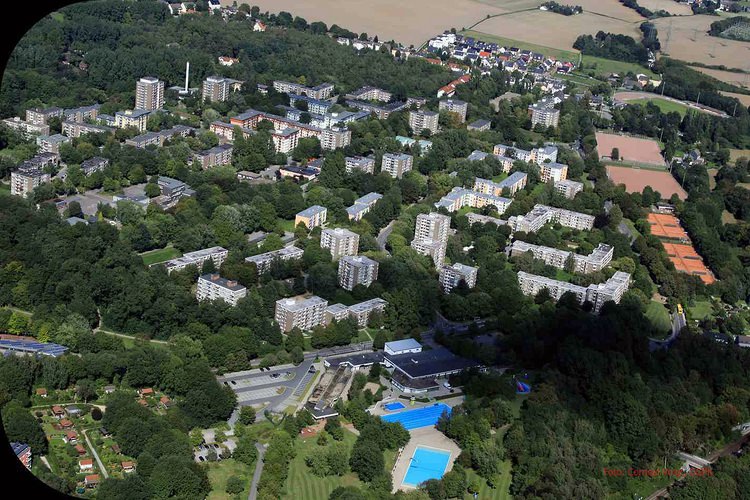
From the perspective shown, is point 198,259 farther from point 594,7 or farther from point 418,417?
point 594,7

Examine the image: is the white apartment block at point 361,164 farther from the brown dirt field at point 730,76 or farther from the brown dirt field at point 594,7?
the brown dirt field at point 594,7

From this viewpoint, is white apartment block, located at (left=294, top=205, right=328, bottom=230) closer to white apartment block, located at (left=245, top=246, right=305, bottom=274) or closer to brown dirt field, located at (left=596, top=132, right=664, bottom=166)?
white apartment block, located at (left=245, top=246, right=305, bottom=274)

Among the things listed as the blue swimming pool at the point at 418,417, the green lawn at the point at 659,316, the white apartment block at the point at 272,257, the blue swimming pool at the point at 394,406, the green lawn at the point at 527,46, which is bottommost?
the green lawn at the point at 527,46

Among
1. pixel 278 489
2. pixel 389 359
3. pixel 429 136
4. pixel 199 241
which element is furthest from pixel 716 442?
pixel 429 136

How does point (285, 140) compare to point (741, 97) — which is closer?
point (285, 140)

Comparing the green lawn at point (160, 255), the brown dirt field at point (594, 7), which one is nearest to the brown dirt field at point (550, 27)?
the brown dirt field at point (594, 7)

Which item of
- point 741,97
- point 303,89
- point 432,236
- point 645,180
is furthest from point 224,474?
point 741,97

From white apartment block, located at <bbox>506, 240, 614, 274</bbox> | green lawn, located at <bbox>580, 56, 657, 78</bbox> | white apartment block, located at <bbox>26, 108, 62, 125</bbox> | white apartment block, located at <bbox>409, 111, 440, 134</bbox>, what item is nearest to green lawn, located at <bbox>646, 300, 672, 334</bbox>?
white apartment block, located at <bbox>506, 240, 614, 274</bbox>
